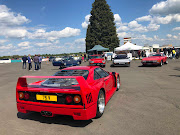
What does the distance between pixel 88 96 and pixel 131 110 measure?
5.22 ft

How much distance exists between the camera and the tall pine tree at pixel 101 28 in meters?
49.1

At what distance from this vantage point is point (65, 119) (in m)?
3.68

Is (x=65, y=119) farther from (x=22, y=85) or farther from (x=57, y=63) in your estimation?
(x=57, y=63)

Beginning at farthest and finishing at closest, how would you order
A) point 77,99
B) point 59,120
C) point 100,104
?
point 100,104, point 59,120, point 77,99

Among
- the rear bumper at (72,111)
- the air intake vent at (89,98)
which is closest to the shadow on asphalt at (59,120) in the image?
the rear bumper at (72,111)

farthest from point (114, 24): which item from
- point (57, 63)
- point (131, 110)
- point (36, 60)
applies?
point (131, 110)

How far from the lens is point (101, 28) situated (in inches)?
1965

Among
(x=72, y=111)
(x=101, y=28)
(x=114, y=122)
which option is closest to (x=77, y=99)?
(x=72, y=111)

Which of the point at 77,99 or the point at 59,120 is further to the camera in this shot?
the point at 59,120

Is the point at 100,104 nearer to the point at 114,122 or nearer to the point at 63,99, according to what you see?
the point at 114,122

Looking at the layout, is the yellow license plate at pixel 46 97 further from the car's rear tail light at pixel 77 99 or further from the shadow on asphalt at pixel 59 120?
the shadow on asphalt at pixel 59 120

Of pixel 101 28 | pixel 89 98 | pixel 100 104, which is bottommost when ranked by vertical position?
pixel 100 104

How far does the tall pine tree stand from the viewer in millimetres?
49125

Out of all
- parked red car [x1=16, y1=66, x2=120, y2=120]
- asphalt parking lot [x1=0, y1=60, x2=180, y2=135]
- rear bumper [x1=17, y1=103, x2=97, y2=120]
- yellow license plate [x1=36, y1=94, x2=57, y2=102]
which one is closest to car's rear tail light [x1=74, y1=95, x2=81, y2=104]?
parked red car [x1=16, y1=66, x2=120, y2=120]
